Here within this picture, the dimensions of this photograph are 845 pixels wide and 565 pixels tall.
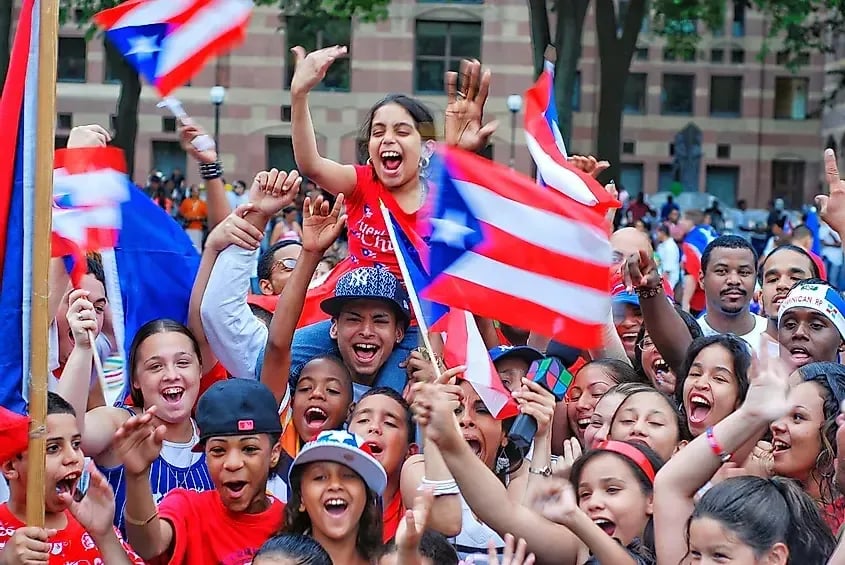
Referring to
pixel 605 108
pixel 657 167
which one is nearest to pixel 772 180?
pixel 657 167

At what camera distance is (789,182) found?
47.1 metres

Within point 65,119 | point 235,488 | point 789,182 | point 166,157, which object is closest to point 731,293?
point 235,488

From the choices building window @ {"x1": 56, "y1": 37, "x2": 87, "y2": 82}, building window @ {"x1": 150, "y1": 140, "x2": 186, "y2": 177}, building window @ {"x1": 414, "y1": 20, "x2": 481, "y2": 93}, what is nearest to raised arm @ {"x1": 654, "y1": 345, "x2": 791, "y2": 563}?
building window @ {"x1": 414, "y1": 20, "x2": 481, "y2": 93}

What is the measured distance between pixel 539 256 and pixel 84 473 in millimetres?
1665

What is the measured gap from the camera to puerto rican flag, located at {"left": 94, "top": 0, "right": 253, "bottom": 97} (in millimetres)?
5922

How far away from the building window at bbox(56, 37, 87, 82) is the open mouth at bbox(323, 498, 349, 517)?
38.8m

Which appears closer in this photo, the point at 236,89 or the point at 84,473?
the point at 84,473

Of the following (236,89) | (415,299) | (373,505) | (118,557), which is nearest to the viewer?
(118,557)

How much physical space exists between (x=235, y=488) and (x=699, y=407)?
1.75 m

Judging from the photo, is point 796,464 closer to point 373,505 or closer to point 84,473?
point 373,505

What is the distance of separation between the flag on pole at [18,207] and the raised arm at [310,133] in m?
1.39

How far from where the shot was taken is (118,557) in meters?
4.34

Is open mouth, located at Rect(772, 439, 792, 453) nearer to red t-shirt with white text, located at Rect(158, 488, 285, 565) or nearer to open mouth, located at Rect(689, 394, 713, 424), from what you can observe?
open mouth, located at Rect(689, 394, 713, 424)

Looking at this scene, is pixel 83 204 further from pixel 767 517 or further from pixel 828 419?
pixel 767 517
